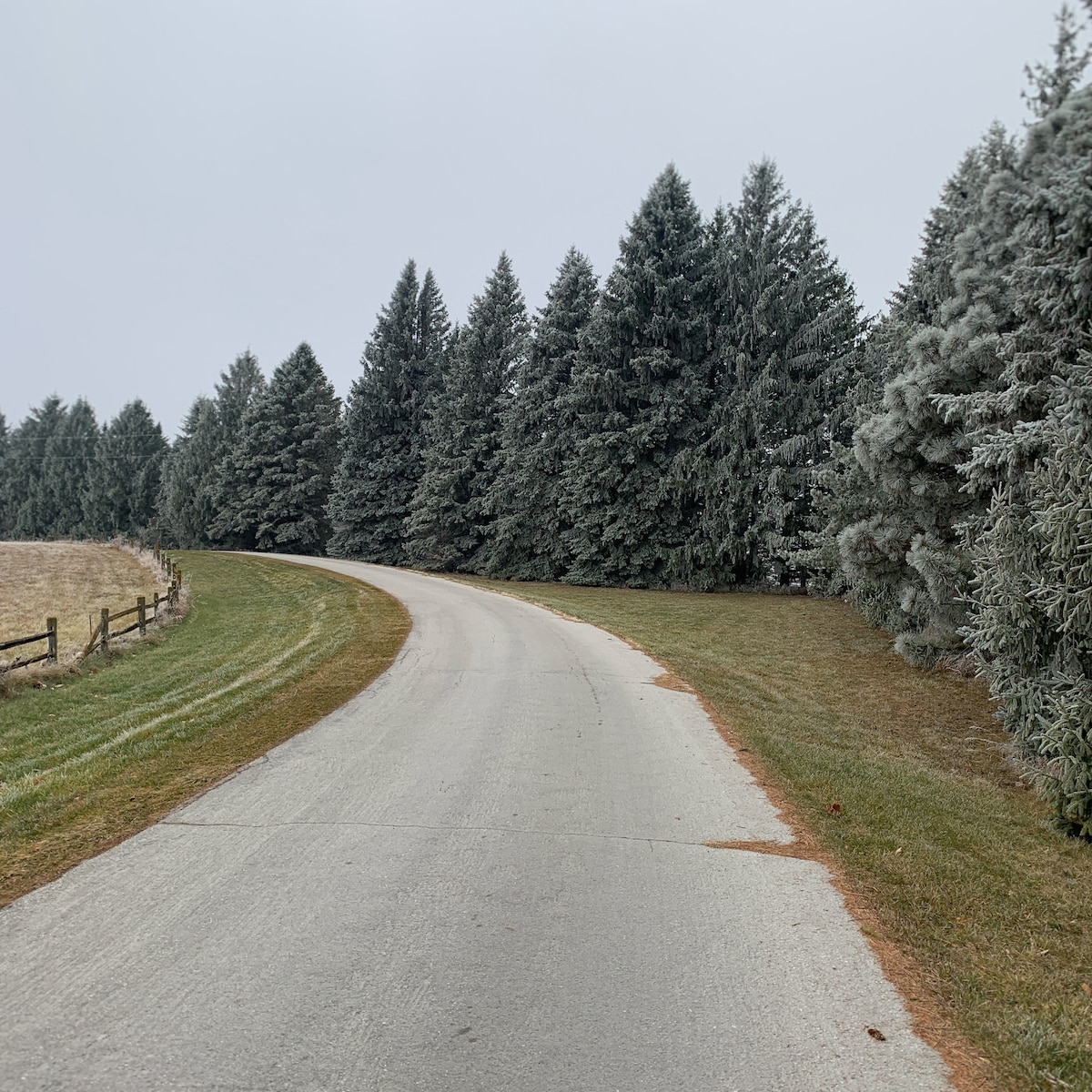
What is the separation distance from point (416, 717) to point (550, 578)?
23352mm

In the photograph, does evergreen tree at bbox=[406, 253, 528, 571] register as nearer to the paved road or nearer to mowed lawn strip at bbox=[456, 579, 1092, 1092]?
mowed lawn strip at bbox=[456, 579, 1092, 1092]

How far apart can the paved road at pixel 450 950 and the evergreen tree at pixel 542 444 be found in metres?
25.2

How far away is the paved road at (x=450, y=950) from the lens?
8.28 ft

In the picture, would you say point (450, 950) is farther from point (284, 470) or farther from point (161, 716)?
point (284, 470)

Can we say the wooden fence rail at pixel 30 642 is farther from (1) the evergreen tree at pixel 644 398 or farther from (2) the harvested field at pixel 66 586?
(1) the evergreen tree at pixel 644 398

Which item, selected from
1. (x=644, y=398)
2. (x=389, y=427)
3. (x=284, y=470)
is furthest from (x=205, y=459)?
(x=644, y=398)

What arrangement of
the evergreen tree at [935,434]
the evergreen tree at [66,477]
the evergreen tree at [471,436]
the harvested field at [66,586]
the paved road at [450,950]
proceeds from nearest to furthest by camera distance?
the paved road at [450,950] < the evergreen tree at [935,434] < the harvested field at [66,586] < the evergreen tree at [471,436] < the evergreen tree at [66,477]

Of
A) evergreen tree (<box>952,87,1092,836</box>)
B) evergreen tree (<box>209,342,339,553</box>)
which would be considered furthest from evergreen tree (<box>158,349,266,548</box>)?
evergreen tree (<box>952,87,1092,836</box>)

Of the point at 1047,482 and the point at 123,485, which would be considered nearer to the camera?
the point at 1047,482

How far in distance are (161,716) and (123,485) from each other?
7543 cm

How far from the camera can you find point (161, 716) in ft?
26.2

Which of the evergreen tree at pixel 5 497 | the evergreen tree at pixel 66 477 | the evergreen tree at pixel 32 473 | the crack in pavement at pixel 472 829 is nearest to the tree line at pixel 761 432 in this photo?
the crack in pavement at pixel 472 829

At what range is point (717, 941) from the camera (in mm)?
3387

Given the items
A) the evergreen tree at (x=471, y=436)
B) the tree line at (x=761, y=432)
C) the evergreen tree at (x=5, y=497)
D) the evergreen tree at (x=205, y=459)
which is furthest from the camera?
the evergreen tree at (x=5, y=497)
